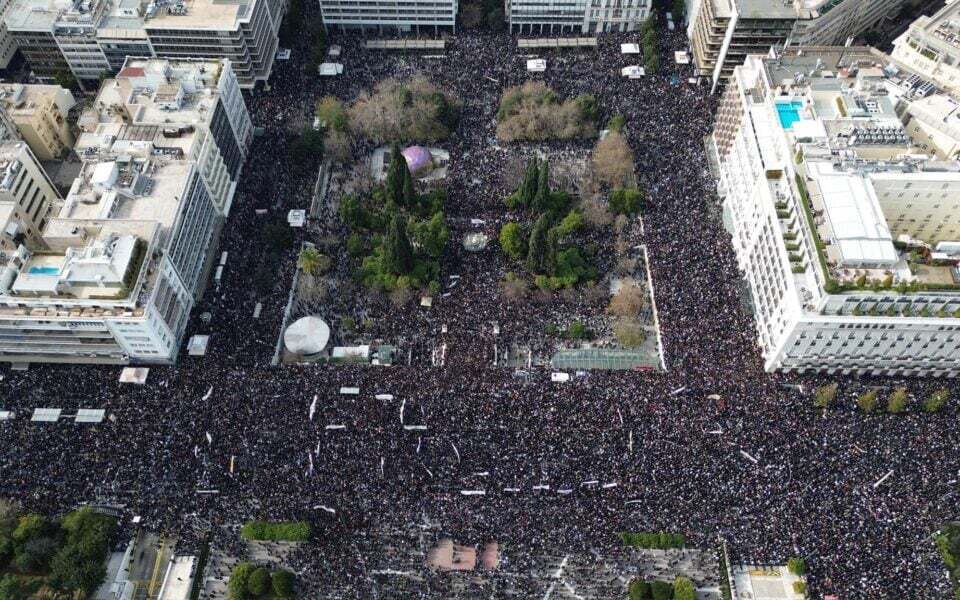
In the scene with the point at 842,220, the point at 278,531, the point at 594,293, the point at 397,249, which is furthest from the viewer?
the point at 594,293

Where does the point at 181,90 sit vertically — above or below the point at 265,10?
below

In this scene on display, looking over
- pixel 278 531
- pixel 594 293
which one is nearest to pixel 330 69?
pixel 594 293

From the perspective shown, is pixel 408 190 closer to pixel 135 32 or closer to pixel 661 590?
pixel 135 32

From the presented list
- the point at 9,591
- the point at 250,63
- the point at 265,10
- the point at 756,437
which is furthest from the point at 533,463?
the point at 265,10

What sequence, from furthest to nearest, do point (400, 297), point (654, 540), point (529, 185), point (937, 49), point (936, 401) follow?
1. point (529, 185)
2. point (937, 49)
3. point (400, 297)
4. point (936, 401)
5. point (654, 540)

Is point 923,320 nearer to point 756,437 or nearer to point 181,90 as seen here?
point 756,437

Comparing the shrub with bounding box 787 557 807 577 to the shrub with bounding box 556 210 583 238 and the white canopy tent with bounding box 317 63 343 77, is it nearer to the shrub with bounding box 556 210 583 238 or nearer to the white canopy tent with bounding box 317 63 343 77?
the shrub with bounding box 556 210 583 238

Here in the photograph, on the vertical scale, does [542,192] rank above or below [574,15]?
below

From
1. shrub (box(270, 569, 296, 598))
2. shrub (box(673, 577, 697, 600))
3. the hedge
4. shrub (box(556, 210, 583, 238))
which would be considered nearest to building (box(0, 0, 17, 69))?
shrub (box(556, 210, 583, 238))
